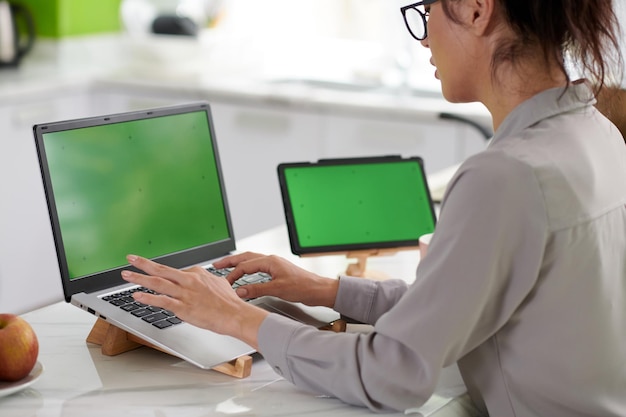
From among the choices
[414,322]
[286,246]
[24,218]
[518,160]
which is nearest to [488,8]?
[518,160]

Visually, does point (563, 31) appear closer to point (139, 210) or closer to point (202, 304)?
point (202, 304)

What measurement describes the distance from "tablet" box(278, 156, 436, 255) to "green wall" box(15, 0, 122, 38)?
258 cm

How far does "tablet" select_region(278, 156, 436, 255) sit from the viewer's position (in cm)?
Result: 175

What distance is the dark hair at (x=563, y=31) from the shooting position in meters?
1.14

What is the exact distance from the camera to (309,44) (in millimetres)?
4090

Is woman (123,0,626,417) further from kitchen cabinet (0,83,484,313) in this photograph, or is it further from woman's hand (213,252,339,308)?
kitchen cabinet (0,83,484,313)

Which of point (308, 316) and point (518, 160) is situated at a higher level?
point (518, 160)

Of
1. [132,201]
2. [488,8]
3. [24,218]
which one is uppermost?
[488,8]

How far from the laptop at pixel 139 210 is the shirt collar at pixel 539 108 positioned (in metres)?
0.44

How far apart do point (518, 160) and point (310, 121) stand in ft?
7.85

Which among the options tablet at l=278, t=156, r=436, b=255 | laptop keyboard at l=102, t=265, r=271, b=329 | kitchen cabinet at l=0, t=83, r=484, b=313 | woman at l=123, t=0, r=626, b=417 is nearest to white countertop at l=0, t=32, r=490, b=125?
kitchen cabinet at l=0, t=83, r=484, b=313

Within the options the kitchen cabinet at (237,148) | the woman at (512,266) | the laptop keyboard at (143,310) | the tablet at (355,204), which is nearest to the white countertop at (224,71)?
the kitchen cabinet at (237,148)

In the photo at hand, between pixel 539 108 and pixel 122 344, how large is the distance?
2.17ft

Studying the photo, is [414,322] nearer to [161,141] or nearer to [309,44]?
[161,141]
